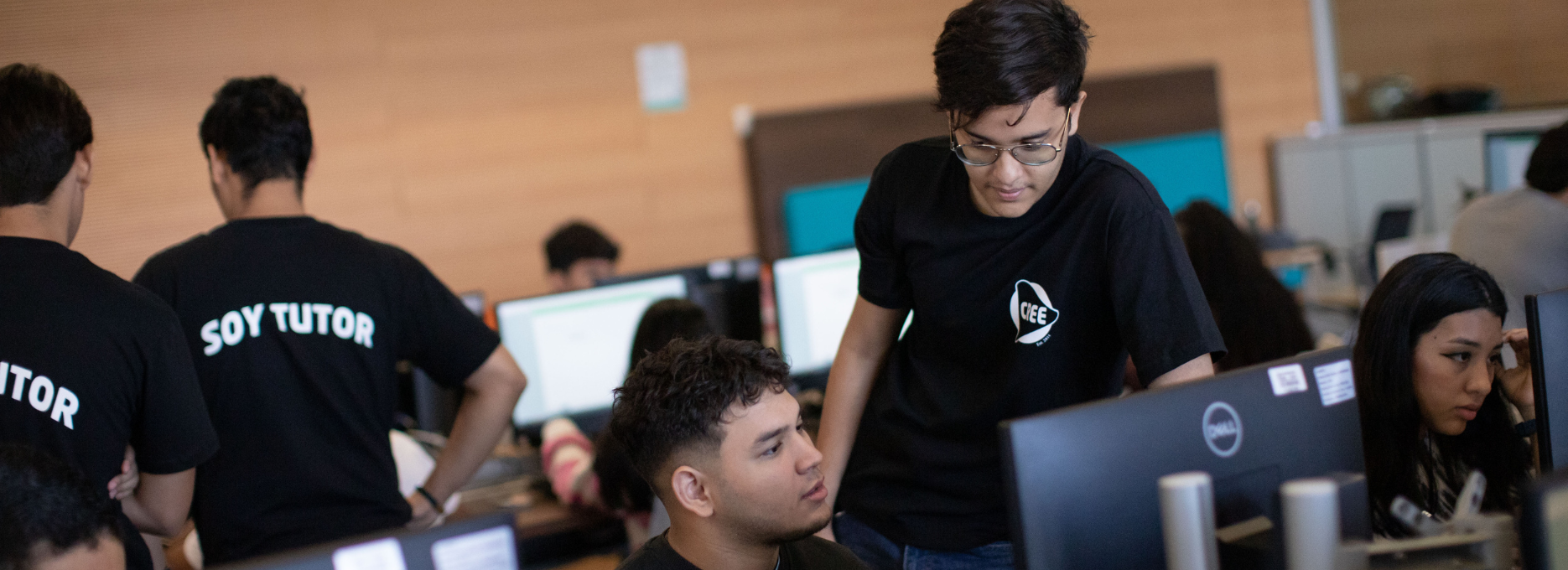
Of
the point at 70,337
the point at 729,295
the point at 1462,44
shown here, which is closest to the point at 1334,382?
the point at 70,337

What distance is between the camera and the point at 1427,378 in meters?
1.76

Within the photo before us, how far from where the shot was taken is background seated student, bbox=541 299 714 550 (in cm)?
242

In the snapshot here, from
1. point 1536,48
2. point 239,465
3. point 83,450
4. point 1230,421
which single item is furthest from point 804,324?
point 1536,48

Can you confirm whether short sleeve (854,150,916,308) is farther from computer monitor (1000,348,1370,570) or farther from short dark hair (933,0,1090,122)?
computer monitor (1000,348,1370,570)

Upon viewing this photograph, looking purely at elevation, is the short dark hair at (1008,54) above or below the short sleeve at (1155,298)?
above

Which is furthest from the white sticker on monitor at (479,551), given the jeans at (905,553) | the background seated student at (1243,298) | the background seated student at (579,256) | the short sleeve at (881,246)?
the background seated student at (579,256)

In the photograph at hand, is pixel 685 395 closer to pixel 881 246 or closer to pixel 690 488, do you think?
pixel 690 488

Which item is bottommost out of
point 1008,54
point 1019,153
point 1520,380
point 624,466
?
point 624,466

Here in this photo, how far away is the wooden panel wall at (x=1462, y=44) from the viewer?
5137mm

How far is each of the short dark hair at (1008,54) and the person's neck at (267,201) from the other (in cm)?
111

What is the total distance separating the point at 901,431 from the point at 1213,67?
487 centimetres

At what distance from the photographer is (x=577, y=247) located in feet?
12.9

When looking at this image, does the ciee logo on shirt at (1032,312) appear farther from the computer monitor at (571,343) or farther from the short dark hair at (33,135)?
the computer monitor at (571,343)

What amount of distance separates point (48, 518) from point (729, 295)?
2.28 meters
